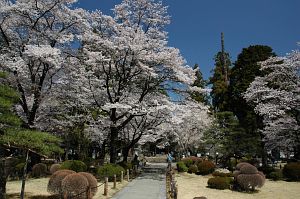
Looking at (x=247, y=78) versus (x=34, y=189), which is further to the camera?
(x=247, y=78)

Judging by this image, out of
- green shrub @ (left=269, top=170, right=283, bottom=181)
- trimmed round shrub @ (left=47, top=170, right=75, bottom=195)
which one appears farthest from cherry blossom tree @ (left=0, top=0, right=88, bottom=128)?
green shrub @ (left=269, top=170, right=283, bottom=181)

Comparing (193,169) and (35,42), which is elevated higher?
(35,42)

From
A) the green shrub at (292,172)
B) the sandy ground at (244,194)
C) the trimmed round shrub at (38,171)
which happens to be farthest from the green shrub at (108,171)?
the green shrub at (292,172)

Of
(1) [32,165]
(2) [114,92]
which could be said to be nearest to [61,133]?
(1) [32,165]

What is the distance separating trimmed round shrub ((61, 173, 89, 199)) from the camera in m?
15.4

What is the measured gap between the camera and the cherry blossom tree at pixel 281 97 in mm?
28578

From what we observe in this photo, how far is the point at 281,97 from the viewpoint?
29.0 m

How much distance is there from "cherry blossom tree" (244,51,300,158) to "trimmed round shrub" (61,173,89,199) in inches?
717

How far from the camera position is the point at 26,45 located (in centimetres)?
2269

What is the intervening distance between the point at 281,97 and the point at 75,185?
1966cm

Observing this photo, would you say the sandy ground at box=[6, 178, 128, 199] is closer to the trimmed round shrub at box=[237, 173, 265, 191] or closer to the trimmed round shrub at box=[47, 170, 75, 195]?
the trimmed round shrub at box=[47, 170, 75, 195]

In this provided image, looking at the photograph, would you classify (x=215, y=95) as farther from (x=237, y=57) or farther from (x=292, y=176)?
(x=292, y=176)

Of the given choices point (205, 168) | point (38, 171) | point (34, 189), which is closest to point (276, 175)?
point (205, 168)

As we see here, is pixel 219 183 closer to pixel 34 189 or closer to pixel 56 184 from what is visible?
pixel 34 189
